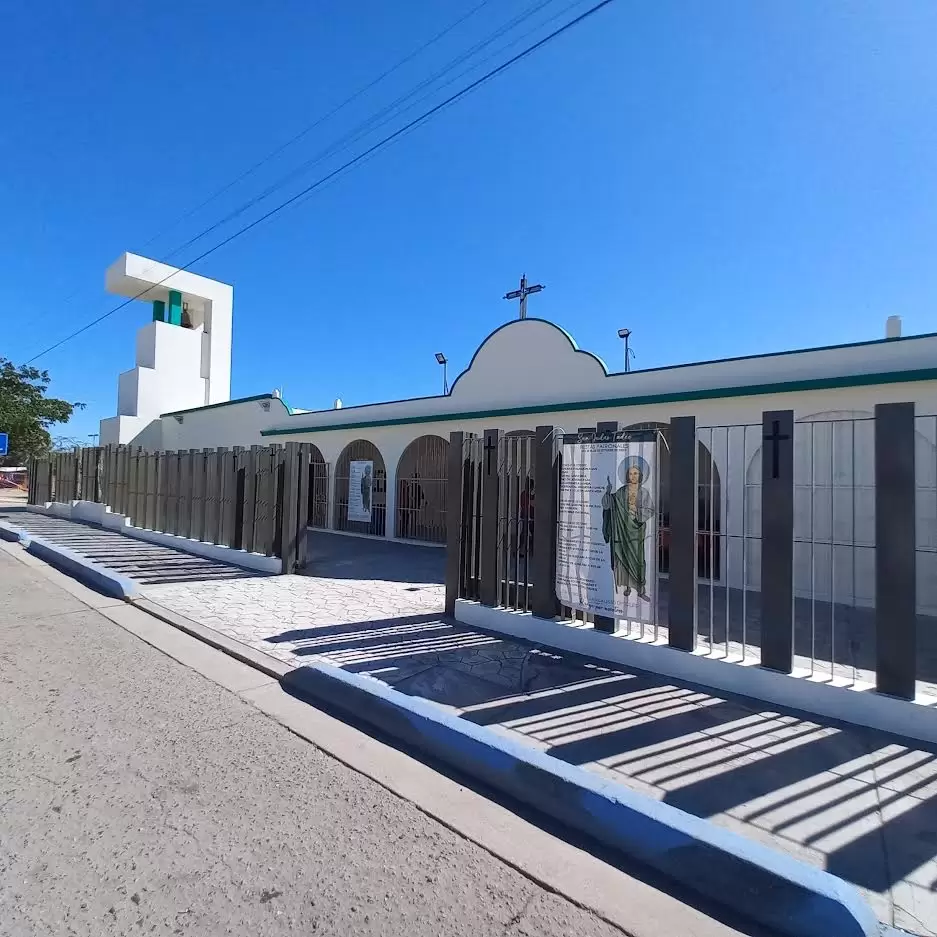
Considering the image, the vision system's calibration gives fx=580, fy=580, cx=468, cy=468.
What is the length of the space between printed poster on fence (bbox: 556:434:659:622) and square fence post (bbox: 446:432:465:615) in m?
1.46

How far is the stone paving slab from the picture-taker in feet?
9.32

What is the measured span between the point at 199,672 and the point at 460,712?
2.50 meters

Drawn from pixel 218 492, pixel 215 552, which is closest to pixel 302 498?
pixel 218 492

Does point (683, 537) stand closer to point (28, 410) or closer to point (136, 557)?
point (136, 557)

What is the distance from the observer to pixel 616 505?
5.45 metres

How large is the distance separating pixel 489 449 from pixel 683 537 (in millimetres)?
2497

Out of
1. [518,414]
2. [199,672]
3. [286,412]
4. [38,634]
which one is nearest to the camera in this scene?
[199,672]

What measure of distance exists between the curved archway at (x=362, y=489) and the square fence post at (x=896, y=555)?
1313cm

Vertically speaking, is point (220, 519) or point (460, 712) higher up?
point (220, 519)

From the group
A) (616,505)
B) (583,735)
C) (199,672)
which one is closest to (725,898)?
(583,735)

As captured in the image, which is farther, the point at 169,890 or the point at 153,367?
the point at 153,367

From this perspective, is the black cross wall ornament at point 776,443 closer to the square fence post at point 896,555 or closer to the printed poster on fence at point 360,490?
the square fence post at point 896,555

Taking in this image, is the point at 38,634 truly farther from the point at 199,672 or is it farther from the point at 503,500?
the point at 503,500

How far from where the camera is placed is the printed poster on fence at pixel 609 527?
5.25m
